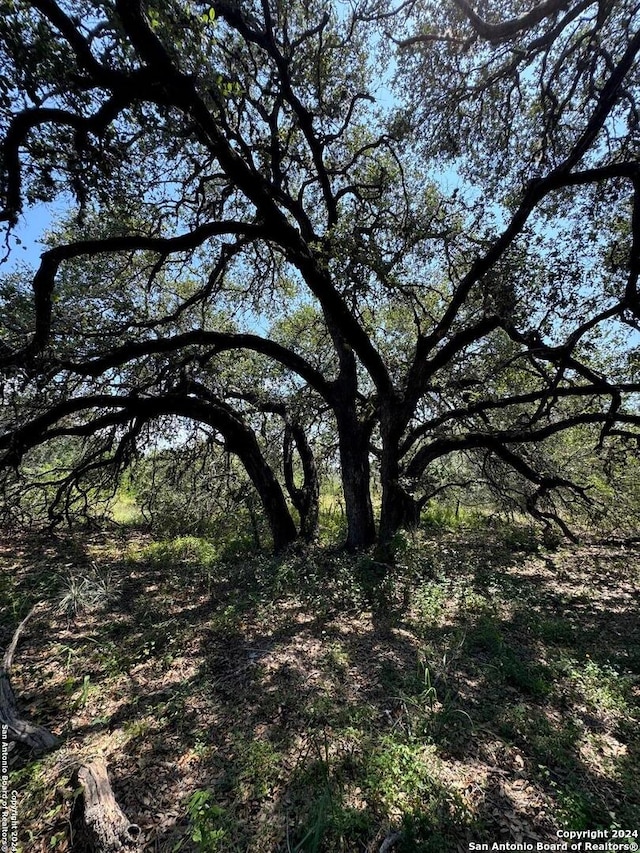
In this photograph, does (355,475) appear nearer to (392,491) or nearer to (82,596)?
(392,491)

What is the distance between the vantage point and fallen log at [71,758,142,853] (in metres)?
2.11

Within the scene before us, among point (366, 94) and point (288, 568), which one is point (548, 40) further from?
point (288, 568)

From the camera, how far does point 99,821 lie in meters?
2.18

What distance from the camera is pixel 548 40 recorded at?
5172mm

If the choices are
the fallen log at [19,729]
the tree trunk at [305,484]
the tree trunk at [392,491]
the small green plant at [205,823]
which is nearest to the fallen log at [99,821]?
the small green plant at [205,823]

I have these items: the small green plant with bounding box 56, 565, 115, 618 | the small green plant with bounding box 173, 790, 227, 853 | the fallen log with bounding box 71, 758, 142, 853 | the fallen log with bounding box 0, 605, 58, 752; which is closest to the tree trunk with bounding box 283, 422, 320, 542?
the small green plant with bounding box 56, 565, 115, 618

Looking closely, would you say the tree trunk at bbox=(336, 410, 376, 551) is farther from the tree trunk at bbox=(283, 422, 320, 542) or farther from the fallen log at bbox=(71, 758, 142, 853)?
the fallen log at bbox=(71, 758, 142, 853)

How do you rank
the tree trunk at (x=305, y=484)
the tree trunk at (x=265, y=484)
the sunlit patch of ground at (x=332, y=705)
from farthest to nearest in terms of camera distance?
the tree trunk at (x=305, y=484) < the tree trunk at (x=265, y=484) < the sunlit patch of ground at (x=332, y=705)

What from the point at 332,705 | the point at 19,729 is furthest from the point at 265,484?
the point at 19,729

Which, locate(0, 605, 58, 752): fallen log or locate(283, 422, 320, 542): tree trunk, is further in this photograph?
locate(283, 422, 320, 542): tree trunk

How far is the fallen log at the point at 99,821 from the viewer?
83.0 inches

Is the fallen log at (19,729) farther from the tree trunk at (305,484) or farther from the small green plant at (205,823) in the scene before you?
the tree trunk at (305,484)

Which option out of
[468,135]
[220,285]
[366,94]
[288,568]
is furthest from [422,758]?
→ [366,94]

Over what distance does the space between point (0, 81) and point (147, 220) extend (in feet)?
10.2
